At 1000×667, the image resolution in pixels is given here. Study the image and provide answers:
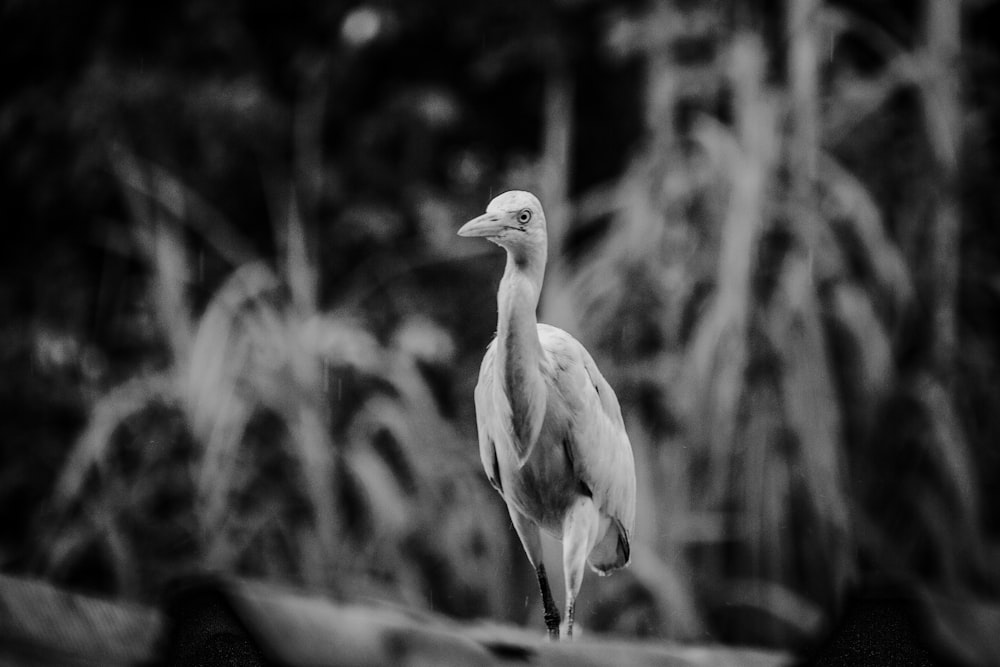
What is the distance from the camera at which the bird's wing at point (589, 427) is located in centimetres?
56

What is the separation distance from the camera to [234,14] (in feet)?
8.74

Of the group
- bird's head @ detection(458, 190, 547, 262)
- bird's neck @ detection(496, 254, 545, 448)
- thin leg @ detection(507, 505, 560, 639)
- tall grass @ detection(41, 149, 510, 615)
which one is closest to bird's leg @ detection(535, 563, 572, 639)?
thin leg @ detection(507, 505, 560, 639)

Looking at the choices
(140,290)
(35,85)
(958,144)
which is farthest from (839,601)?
(35,85)

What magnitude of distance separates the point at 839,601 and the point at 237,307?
1114mm

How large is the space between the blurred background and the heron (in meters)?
0.73

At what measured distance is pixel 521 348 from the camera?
498 mm

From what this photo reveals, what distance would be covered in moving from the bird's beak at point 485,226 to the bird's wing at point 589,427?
11 cm

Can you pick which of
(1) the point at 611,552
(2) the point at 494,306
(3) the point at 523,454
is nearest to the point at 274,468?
(2) the point at 494,306

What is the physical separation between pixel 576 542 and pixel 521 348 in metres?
0.13

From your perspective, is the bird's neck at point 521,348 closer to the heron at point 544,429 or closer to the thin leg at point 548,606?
the heron at point 544,429

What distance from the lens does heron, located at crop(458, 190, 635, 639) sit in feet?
1.59

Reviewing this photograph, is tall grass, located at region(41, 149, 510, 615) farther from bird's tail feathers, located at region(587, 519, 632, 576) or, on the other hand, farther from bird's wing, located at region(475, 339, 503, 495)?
bird's wing, located at region(475, 339, 503, 495)

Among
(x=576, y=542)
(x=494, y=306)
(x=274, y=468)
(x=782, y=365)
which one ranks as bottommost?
(x=274, y=468)

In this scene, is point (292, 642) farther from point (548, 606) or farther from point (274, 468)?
point (274, 468)
